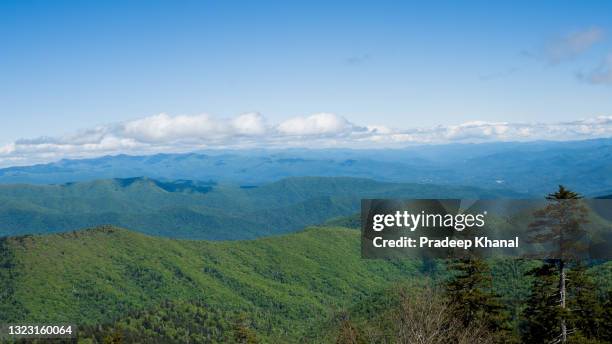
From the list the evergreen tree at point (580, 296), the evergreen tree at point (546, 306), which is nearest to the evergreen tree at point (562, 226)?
the evergreen tree at point (546, 306)

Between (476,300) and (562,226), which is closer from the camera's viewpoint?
(562,226)

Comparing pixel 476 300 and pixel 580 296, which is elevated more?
pixel 580 296

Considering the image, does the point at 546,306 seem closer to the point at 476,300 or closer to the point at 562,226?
the point at 562,226

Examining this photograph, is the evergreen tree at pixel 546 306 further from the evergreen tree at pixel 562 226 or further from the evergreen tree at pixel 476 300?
the evergreen tree at pixel 562 226

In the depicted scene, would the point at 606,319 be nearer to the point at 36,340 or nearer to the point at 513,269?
the point at 36,340

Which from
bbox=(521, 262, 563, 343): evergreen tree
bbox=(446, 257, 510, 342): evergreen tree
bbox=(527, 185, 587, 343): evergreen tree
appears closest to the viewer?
bbox=(527, 185, 587, 343): evergreen tree

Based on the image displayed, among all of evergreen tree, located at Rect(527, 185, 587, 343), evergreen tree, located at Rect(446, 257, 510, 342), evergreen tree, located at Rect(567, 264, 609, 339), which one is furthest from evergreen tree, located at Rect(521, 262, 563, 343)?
evergreen tree, located at Rect(527, 185, 587, 343)

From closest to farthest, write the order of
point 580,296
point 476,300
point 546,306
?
1. point 546,306
2. point 580,296
3. point 476,300

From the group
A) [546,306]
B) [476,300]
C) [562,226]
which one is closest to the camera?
[562,226]

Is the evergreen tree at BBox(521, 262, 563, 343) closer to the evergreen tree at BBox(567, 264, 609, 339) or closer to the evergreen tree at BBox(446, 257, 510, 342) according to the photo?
the evergreen tree at BBox(567, 264, 609, 339)

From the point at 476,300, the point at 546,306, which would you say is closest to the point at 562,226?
the point at 546,306

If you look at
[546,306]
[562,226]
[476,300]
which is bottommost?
[476,300]
